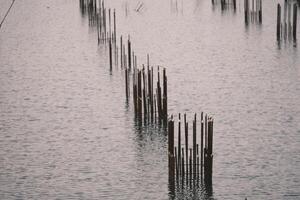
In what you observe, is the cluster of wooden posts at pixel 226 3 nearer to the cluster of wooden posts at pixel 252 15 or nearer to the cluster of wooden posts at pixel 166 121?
the cluster of wooden posts at pixel 252 15

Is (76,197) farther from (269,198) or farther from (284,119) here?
(284,119)

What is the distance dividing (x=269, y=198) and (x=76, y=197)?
6254mm

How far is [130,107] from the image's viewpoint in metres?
37.6

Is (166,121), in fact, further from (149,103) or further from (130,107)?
(130,107)

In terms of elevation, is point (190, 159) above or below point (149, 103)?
below

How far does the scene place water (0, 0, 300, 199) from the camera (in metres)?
28.9

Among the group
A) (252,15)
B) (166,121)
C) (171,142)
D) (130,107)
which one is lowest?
(166,121)

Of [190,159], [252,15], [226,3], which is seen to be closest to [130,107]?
[190,159]

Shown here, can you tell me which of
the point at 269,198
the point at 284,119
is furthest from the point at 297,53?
the point at 269,198

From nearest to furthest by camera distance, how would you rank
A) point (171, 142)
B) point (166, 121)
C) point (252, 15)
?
1. point (171, 142)
2. point (166, 121)
3. point (252, 15)

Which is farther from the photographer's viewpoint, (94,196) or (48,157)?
(48,157)

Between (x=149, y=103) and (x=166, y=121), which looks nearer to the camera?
(x=166, y=121)

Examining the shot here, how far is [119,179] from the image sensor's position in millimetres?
29141

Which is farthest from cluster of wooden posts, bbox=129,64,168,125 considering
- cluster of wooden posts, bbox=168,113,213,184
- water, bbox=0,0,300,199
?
cluster of wooden posts, bbox=168,113,213,184
